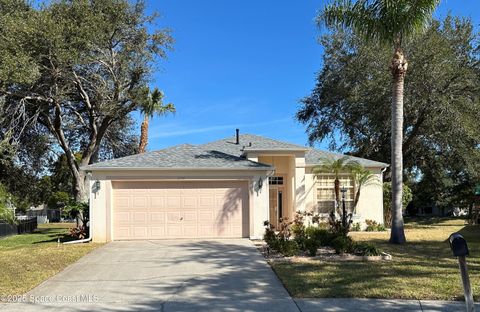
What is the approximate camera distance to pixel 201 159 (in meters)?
18.1

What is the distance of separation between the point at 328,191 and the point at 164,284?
13.5 meters

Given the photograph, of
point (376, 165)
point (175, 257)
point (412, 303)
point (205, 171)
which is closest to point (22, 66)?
point (205, 171)

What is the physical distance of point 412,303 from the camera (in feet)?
24.0

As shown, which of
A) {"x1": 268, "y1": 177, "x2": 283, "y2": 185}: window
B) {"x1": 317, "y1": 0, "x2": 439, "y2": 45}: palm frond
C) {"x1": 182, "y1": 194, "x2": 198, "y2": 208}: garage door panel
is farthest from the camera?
{"x1": 268, "y1": 177, "x2": 283, "y2": 185}: window

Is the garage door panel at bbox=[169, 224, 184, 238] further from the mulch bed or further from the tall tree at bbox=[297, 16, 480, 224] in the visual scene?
the tall tree at bbox=[297, 16, 480, 224]

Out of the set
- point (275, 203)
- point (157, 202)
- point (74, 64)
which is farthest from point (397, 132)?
point (74, 64)

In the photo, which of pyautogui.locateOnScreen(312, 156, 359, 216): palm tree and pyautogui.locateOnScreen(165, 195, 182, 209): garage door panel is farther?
pyautogui.locateOnScreen(312, 156, 359, 216): palm tree

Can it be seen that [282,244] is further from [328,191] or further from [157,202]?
[328,191]

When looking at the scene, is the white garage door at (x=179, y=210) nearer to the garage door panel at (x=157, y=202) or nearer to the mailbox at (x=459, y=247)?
the garage door panel at (x=157, y=202)

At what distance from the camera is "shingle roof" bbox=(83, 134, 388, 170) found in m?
17.1

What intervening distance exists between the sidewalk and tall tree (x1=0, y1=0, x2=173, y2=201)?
45.8 ft

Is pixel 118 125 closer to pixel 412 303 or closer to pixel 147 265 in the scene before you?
pixel 147 265

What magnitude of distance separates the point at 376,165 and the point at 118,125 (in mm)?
14983

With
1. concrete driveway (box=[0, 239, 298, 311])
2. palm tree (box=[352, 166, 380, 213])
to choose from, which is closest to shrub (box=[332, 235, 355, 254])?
concrete driveway (box=[0, 239, 298, 311])
